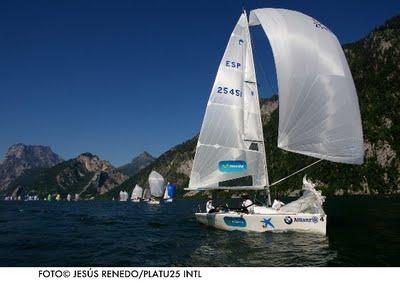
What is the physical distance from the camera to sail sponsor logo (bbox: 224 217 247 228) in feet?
111

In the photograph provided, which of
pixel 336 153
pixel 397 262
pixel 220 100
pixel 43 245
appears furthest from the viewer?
pixel 220 100

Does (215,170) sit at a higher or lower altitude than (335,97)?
lower

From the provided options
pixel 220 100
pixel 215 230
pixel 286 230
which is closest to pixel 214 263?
pixel 286 230

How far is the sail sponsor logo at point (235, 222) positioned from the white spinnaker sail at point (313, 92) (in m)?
6.69

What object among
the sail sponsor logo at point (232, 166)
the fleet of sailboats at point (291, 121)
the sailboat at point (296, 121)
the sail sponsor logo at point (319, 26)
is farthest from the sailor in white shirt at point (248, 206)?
the sail sponsor logo at point (319, 26)

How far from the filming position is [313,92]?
31219 mm

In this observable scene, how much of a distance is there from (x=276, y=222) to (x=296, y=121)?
7.62 meters

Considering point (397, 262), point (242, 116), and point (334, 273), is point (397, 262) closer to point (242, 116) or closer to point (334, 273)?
point (334, 273)

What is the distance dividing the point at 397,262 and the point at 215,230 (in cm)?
1719

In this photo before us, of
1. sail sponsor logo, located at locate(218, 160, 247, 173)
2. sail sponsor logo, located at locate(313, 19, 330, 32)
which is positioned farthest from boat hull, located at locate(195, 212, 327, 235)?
sail sponsor logo, located at locate(313, 19, 330, 32)

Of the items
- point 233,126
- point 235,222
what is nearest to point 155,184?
point 233,126

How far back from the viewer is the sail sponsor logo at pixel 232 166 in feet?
121

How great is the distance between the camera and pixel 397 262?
21.4 m

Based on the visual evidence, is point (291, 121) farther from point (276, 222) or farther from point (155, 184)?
point (155, 184)
